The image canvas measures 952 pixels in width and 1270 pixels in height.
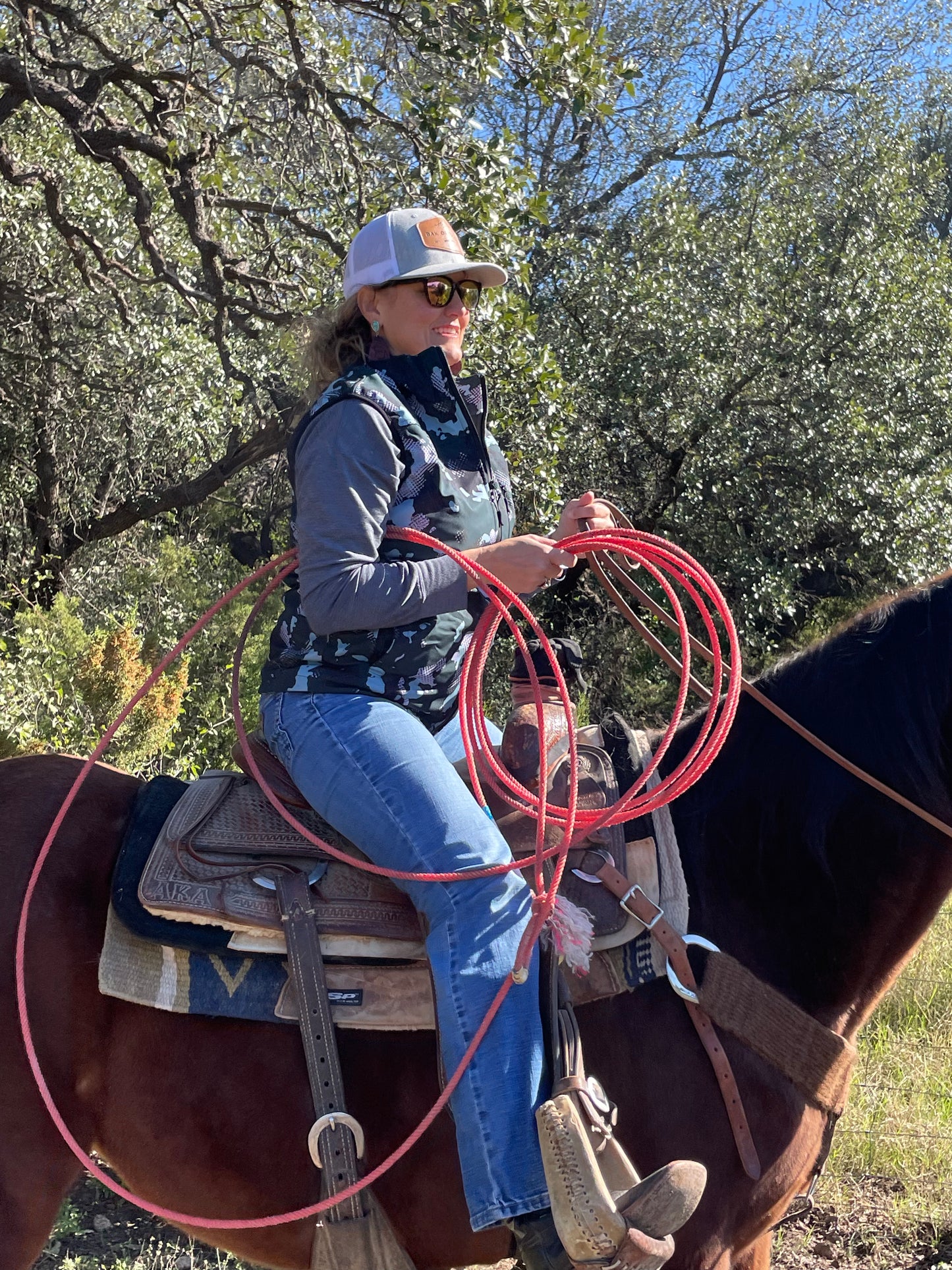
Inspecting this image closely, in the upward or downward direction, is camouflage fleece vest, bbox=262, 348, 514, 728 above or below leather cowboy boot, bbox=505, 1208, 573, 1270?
above

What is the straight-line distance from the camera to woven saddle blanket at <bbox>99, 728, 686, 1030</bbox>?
2.07m

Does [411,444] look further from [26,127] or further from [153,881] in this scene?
[26,127]

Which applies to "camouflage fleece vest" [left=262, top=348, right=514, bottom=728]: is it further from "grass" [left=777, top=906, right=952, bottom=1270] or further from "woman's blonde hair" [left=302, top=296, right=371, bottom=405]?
"grass" [left=777, top=906, right=952, bottom=1270]

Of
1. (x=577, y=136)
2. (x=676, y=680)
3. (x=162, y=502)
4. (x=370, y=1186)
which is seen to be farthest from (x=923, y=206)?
(x=370, y=1186)

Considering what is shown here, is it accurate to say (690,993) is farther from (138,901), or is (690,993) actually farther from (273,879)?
(138,901)

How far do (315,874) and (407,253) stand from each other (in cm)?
132

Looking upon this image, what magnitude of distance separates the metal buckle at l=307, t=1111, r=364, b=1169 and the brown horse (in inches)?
1.8

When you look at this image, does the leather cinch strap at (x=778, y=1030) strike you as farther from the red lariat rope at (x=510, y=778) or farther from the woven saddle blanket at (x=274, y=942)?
the red lariat rope at (x=510, y=778)

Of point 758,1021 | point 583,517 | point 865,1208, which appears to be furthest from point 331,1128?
point 865,1208

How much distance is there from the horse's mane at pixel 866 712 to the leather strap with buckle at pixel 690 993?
30cm

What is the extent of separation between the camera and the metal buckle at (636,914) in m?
2.07

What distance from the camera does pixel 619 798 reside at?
Answer: 2227 mm

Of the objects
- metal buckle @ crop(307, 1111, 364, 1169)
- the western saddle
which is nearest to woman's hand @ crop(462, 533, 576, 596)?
the western saddle

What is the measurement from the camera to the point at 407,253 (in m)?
2.23
